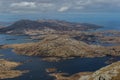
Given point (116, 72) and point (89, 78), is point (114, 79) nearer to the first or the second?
point (116, 72)

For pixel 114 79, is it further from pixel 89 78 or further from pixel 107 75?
pixel 89 78

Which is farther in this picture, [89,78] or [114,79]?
[89,78]

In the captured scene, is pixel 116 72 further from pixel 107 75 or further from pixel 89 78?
pixel 89 78

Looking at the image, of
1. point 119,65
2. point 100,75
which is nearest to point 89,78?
point 100,75

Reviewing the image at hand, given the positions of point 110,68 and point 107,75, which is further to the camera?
point 110,68

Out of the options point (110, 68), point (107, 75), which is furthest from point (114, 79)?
point (110, 68)

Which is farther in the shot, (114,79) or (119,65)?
(119,65)
